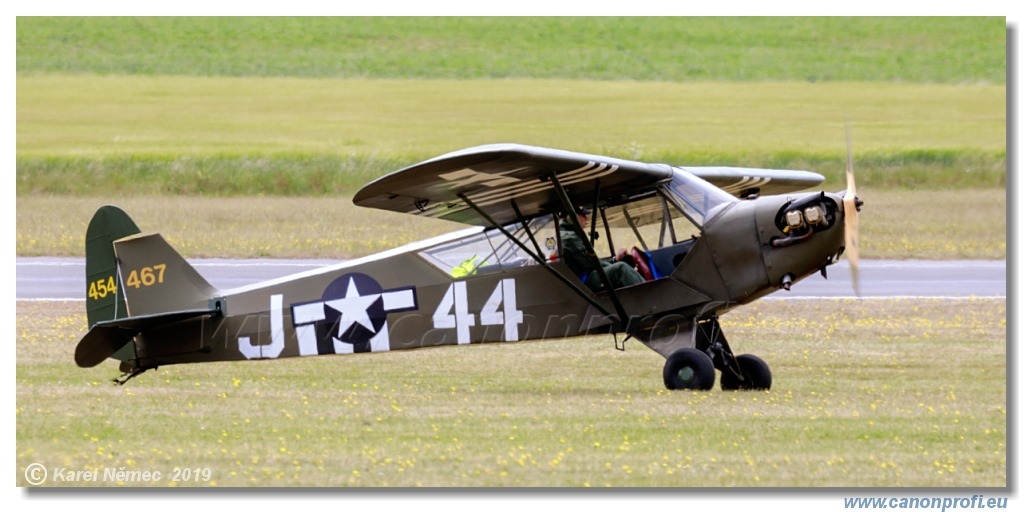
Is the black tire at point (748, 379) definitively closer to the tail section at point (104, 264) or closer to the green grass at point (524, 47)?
the tail section at point (104, 264)

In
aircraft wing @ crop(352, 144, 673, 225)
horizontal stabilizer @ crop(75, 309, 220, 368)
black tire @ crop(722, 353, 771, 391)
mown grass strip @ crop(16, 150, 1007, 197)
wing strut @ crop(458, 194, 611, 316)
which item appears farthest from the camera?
mown grass strip @ crop(16, 150, 1007, 197)

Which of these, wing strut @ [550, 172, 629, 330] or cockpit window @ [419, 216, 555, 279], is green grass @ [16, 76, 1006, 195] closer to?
cockpit window @ [419, 216, 555, 279]

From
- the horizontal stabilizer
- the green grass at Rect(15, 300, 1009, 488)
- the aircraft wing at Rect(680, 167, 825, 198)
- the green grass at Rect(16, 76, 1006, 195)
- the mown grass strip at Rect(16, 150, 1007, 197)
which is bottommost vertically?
the green grass at Rect(15, 300, 1009, 488)

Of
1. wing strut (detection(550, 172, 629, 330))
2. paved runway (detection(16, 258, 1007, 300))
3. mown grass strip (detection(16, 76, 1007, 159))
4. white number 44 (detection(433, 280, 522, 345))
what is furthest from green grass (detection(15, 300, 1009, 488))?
mown grass strip (detection(16, 76, 1007, 159))

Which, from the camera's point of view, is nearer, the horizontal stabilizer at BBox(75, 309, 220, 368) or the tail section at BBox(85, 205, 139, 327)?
the horizontal stabilizer at BBox(75, 309, 220, 368)

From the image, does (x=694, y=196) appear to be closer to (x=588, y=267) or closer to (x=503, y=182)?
(x=588, y=267)

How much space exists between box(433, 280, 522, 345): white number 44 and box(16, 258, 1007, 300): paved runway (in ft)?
33.6

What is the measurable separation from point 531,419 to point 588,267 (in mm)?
2179

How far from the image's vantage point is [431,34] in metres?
58.6

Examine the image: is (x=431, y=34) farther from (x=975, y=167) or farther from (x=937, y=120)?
(x=975, y=167)

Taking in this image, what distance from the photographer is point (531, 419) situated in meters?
12.2

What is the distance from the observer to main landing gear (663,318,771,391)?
1334cm

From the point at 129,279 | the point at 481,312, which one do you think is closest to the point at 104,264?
the point at 129,279

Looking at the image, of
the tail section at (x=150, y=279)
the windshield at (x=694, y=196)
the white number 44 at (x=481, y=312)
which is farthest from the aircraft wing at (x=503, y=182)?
the tail section at (x=150, y=279)
